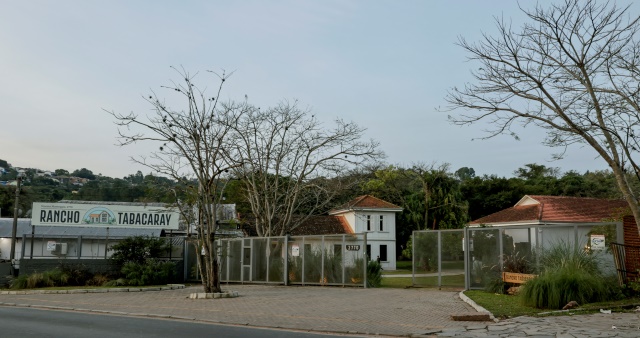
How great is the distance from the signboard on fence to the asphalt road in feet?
52.8

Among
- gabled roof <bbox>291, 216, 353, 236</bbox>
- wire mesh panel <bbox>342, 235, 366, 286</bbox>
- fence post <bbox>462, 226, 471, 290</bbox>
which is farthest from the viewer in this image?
gabled roof <bbox>291, 216, 353, 236</bbox>

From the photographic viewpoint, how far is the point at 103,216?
31453mm

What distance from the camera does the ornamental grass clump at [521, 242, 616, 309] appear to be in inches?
567

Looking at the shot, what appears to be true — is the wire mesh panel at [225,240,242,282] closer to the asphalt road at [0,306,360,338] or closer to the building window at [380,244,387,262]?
the asphalt road at [0,306,360,338]

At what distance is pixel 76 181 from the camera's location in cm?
9956

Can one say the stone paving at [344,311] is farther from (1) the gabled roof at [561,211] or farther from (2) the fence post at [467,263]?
(1) the gabled roof at [561,211]

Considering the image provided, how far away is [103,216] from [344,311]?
19.7 m

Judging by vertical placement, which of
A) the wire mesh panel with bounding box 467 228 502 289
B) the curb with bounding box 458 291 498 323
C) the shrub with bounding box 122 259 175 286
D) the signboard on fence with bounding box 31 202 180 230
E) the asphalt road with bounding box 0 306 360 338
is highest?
the signboard on fence with bounding box 31 202 180 230

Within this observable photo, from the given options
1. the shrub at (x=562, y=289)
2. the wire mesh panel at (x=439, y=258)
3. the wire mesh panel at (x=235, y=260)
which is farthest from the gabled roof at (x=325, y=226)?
the shrub at (x=562, y=289)

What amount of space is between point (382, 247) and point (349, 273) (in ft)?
95.6

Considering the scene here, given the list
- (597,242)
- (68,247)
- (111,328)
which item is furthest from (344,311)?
(68,247)

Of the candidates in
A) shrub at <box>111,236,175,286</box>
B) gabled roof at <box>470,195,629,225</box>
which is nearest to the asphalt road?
shrub at <box>111,236,175,286</box>

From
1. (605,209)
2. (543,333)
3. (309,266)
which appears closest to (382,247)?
(605,209)

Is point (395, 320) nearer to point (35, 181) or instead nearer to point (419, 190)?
point (419, 190)
